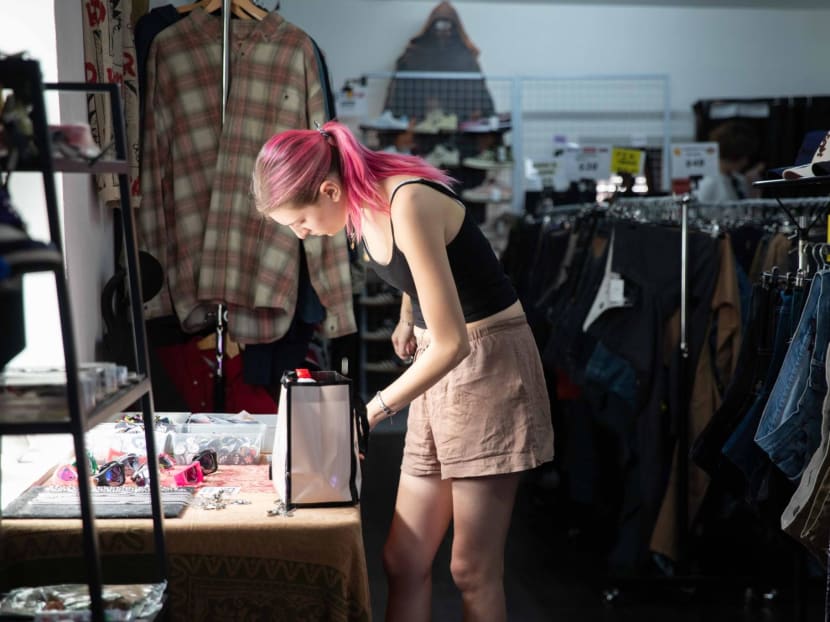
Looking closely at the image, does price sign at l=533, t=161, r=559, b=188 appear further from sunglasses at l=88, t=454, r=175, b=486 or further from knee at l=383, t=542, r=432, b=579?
sunglasses at l=88, t=454, r=175, b=486

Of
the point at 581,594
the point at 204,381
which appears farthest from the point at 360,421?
the point at 581,594

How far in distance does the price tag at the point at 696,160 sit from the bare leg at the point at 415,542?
2650mm

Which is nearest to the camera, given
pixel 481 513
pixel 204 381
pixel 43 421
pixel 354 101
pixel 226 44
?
pixel 43 421

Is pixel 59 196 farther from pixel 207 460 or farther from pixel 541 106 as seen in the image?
pixel 541 106

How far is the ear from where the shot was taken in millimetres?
1966

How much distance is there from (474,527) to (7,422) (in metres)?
1.15

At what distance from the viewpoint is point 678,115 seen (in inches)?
309

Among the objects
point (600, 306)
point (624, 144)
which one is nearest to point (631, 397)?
point (600, 306)

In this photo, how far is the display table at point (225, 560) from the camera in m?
1.67

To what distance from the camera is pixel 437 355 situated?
6.20ft

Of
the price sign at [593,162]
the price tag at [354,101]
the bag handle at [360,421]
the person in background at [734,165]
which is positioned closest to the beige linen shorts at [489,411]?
the bag handle at [360,421]

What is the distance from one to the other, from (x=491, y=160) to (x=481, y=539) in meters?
5.15

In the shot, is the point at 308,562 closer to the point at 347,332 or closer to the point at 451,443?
the point at 451,443

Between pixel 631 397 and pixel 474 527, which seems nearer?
pixel 474 527
